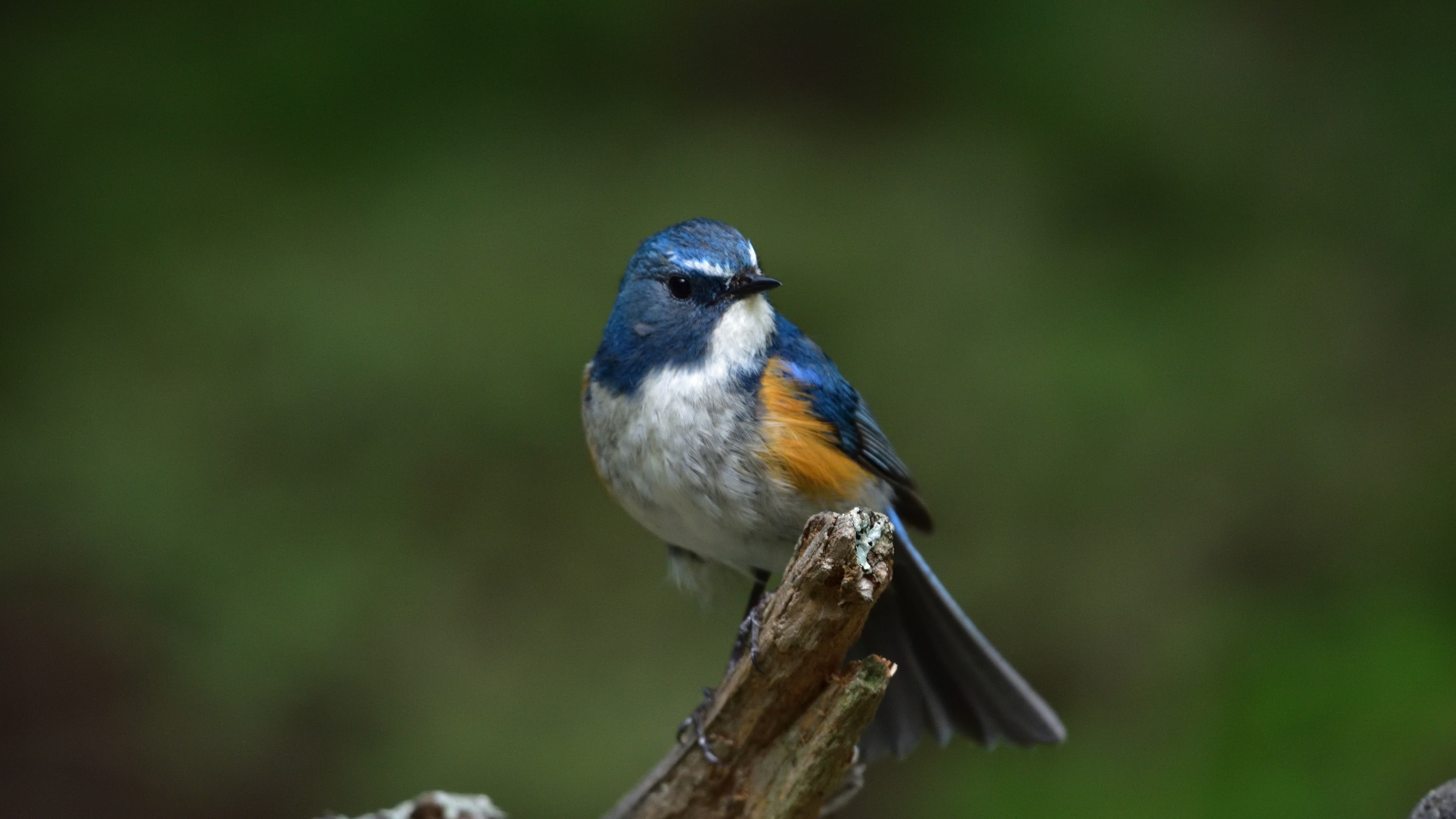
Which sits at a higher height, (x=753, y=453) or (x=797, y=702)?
(x=753, y=453)

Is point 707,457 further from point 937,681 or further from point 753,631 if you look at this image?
point 937,681

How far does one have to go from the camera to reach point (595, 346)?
473 cm

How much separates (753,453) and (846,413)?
13.9 inches

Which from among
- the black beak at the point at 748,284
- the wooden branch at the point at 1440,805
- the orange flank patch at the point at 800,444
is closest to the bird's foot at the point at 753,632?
the orange flank patch at the point at 800,444

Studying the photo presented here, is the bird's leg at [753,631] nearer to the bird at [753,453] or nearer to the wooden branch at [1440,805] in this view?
the bird at [753,453]

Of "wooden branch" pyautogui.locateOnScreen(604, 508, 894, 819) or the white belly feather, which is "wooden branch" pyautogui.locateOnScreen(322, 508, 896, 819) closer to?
"wooden branch" pyautogui.locateOnScreen(604, 508, 894, 819)

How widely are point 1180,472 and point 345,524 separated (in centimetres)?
292

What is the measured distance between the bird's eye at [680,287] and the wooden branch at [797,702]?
700mm

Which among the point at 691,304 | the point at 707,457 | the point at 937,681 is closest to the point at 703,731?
the point at 707,457

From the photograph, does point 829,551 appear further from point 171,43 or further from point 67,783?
point 171,43

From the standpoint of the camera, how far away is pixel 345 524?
4.68 meters

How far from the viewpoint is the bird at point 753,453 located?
2871 millimetres

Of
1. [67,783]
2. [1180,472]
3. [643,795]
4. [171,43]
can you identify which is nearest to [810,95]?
[1180,472]

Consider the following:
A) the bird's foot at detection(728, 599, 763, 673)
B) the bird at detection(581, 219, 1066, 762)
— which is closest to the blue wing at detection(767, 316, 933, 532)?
the bird at detection(581, 219, 1066, 762)
